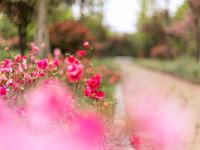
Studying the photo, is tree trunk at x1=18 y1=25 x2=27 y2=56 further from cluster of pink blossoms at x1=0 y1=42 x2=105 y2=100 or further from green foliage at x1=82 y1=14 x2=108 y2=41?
green foliage at x1=82 y1=14 x2=108 y2=41

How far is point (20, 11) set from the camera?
1667 centimetres

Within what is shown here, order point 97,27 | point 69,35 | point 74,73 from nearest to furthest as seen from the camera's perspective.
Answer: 1. point 74,73
2. point 69,35
3. point 97,27

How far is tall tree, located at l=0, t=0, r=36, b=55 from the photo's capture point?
16.2 metres

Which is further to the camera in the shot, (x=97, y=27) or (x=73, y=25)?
(x=97, y=27)

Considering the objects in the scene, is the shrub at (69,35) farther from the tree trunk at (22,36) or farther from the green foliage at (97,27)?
the green foliage at (97,27)

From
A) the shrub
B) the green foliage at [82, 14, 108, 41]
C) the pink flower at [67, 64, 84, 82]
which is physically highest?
the pink flower at [67, 64, 84, 82]

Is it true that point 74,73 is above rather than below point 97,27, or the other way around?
A: above

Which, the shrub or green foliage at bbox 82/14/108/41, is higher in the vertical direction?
the shrub

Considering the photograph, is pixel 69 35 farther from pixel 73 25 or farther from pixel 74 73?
pixel 74 73

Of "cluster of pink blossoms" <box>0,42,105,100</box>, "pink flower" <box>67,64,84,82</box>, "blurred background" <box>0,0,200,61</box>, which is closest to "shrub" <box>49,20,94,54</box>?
"blurred background" <box>0,0,200,61</box>

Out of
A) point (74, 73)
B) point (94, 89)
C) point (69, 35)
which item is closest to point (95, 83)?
point (94, 89)

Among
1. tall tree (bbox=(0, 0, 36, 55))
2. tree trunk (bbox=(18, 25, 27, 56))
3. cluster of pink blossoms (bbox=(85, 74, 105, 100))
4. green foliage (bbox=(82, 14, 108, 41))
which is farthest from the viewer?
green foliage (bbox=(82, 14, 108, 41))

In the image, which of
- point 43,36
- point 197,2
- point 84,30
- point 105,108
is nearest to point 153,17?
point 197,2

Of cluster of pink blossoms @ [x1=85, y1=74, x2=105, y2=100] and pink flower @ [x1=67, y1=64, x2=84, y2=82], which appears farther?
cluster of pink blossoms @ [x1=85, y1=74, x2=105, y2=100]
